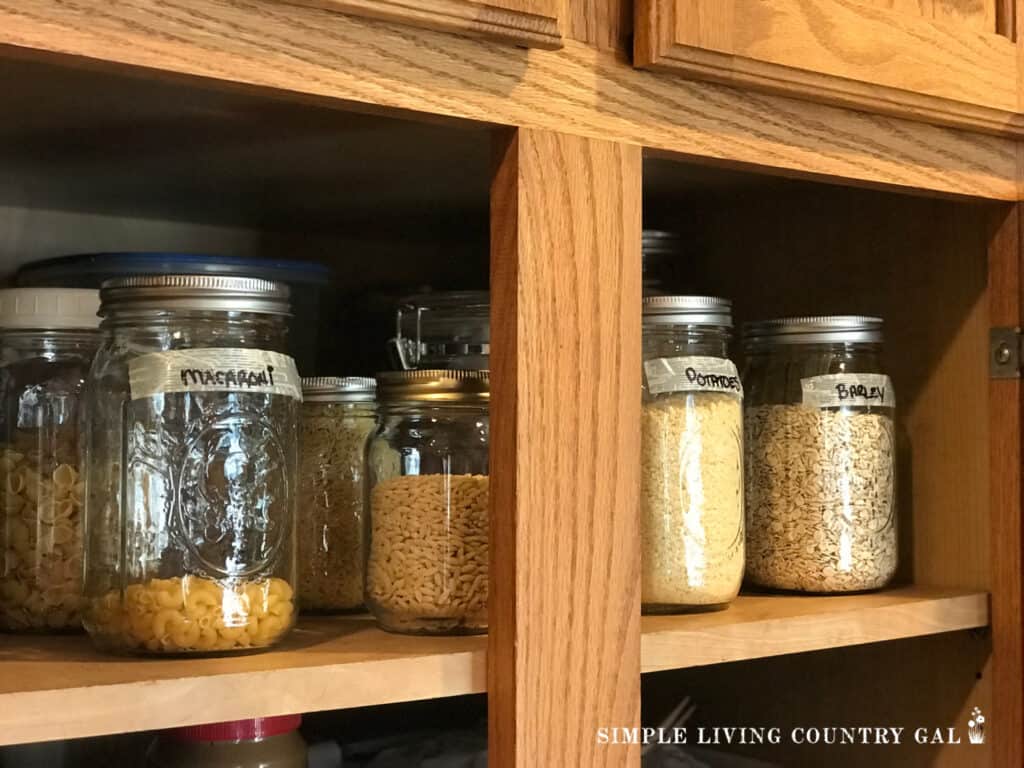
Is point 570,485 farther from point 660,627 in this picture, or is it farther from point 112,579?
point 112,579

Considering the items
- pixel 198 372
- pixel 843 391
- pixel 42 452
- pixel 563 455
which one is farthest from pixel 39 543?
pixel 843 391

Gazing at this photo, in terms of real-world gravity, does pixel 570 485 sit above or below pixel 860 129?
below

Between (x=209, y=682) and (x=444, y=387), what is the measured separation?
0.79 feet

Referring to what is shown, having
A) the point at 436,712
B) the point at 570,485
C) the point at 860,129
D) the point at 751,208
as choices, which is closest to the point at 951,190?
the point at 860,129

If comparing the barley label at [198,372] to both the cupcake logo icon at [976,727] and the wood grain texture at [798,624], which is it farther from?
the cupcake logo icon at [976,727]

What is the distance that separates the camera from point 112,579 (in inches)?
25.4

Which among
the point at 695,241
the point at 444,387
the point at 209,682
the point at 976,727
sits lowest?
the point at 976,727

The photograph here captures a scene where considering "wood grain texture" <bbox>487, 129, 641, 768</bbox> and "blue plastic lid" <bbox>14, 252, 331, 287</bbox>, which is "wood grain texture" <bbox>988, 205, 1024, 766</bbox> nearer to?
"wood grain texture" <bbox>487, 129, 641, 768</bbox>

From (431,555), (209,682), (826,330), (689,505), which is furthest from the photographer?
(826,330)

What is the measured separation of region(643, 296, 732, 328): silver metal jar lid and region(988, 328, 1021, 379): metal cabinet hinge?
0.20m

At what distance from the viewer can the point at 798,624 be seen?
0.76m

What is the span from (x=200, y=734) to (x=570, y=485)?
0.95 feet

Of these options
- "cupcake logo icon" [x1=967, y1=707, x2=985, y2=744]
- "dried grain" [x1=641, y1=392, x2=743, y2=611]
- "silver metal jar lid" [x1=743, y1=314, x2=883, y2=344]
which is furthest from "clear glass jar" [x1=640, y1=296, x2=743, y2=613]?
"cupcake logo icon" [x1=967, y1=707, x2=985, y2=744]

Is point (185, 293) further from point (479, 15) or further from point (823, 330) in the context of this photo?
point (823, 330)
